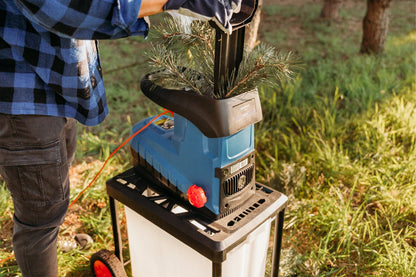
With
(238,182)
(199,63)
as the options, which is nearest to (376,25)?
(199,63)

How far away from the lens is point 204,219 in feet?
4.14

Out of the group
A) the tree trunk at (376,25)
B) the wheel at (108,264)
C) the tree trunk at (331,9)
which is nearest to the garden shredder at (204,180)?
the wheel at (108,264)

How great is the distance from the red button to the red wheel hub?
64 centimetres

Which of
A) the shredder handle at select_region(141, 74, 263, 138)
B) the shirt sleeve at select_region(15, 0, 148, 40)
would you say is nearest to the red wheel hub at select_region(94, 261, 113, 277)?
the shredder handle at select_region(141, 74, 263, 138)

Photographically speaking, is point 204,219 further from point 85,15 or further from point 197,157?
point 85,15

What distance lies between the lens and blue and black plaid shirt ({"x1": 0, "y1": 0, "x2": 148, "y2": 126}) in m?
0.93

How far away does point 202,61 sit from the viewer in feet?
4.30

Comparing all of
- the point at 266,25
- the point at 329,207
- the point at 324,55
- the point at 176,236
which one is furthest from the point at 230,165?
the point at 266,25

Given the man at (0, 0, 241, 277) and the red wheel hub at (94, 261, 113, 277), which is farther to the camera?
the red wheel hub at (94, 261, 113, 277)

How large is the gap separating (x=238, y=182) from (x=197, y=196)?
152mm

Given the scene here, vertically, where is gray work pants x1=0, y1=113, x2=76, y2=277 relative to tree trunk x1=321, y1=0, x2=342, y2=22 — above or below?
below

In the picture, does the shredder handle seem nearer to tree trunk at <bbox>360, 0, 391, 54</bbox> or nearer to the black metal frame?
the black metal frame

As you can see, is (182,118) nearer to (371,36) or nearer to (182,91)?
(182,91)

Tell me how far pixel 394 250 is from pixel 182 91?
131 centimetres
